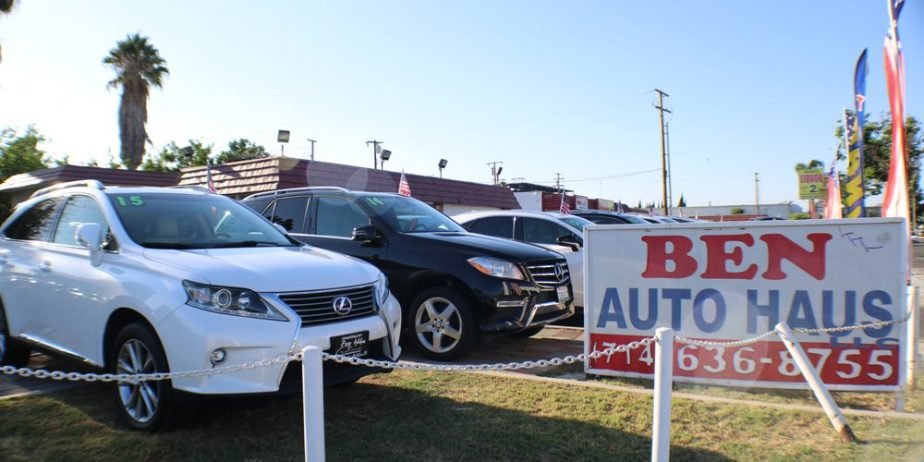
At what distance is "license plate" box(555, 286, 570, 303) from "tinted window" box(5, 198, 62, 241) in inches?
182

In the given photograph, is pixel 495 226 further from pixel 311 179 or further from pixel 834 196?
pixel 834 196

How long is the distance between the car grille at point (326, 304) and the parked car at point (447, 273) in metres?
1.74

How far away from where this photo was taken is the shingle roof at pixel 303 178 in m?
17.8

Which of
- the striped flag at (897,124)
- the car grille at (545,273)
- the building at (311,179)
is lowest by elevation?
the car grille at (545,273)

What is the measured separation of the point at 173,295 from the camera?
371cm

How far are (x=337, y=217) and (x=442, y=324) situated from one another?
192 centimetres

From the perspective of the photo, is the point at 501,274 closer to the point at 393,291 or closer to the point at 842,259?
the point at 393,291

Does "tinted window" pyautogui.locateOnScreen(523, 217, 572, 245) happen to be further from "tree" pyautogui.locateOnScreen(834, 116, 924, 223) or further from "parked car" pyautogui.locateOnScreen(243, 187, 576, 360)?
"tree" pyautogui.locateOnScreen(834, 116, 924, 223)

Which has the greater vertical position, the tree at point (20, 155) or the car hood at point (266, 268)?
the tree at point (20, 155)

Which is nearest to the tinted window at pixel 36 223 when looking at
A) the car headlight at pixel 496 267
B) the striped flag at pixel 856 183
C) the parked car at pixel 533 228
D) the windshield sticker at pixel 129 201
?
the windshield sticker at pixel 129 201

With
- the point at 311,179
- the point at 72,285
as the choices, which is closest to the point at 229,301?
the point at 72,285

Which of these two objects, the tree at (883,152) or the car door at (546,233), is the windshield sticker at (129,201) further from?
the tree at (883,152)

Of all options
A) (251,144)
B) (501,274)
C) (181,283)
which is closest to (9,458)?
(181,283)

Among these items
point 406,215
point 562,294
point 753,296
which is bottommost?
point 562,294
